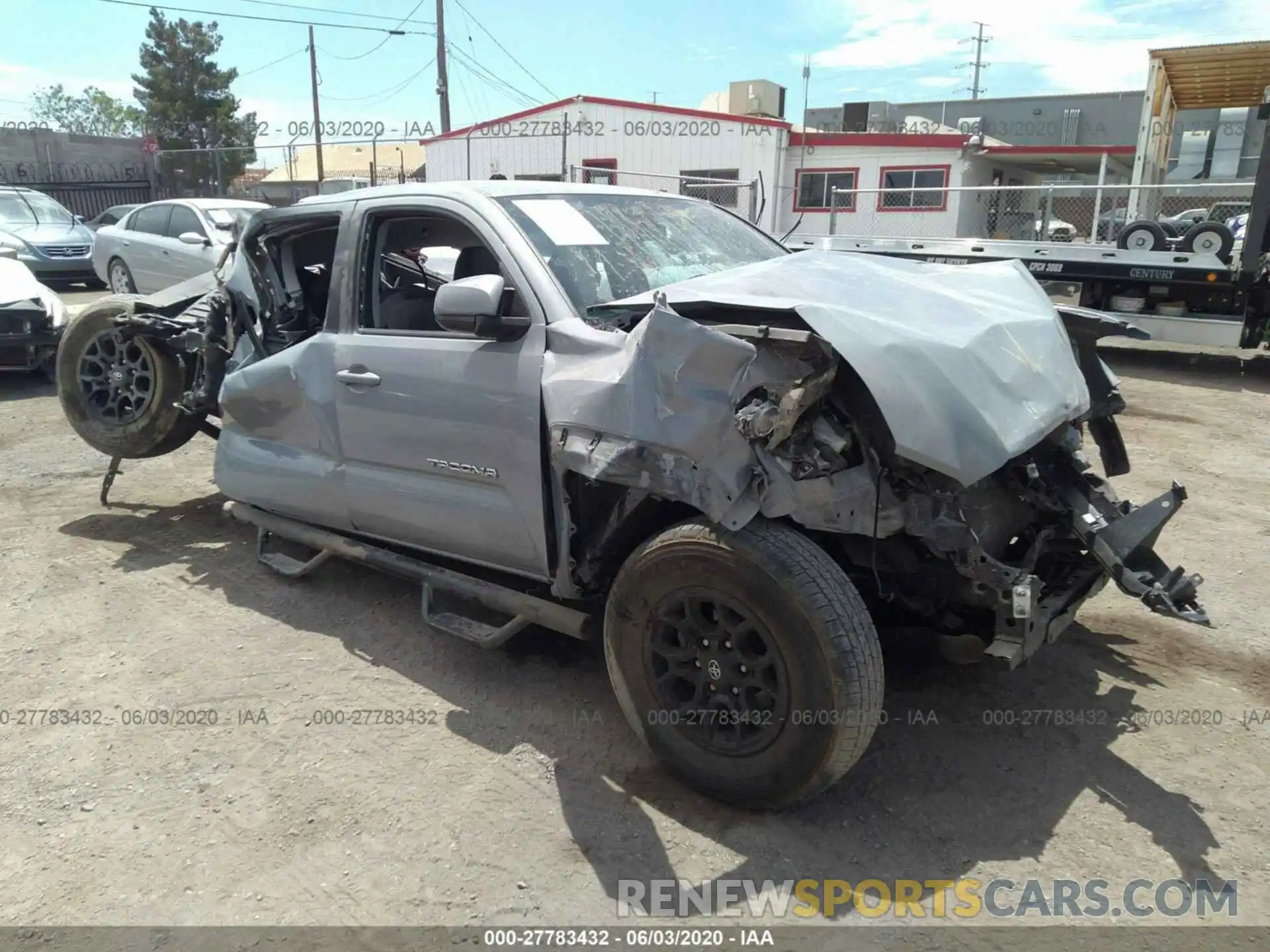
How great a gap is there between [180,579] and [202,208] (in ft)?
31.6

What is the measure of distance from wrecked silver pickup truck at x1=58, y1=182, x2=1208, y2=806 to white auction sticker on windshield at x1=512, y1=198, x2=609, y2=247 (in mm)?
14

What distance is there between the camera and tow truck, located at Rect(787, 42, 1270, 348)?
33.1 ft

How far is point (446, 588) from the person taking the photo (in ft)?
12.5

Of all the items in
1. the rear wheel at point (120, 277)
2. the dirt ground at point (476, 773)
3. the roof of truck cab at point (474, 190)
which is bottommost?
the dirt ground at point (476, 773)

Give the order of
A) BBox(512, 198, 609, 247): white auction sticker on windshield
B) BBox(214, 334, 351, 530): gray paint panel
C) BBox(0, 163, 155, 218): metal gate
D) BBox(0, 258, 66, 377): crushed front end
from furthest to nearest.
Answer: BBox(0, 163, 155, 218): metal gate
BBox(0, 258, 66, 377): crushed front end
BBox(214, 334, 351, 530): gray paint panel
BBox(512, 198, 609, 247): white auction sticker on windshield

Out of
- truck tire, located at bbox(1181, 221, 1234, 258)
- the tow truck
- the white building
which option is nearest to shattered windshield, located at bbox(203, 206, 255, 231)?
the tow truck

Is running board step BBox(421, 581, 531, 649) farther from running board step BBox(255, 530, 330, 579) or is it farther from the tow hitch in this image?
the tow hitch

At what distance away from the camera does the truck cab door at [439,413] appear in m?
3.36

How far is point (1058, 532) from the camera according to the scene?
10.9 feet

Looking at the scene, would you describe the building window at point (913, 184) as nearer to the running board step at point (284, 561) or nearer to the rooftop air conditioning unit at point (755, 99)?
the rooftop air conditioning unit at point (755, 99)

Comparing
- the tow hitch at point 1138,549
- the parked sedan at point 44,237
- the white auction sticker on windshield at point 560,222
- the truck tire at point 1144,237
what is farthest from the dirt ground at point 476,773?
the parked sedan at point 44,237

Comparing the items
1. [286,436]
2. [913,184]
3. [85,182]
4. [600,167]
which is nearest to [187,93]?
[85,182]

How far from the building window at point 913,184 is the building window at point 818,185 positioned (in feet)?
2.46

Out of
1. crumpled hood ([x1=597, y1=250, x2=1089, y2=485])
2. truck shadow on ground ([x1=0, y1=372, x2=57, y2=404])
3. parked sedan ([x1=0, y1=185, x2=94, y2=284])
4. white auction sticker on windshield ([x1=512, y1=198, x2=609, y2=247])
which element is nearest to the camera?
crumpled hood ([x1=597, y1=250, x2=1089, y2=485])
